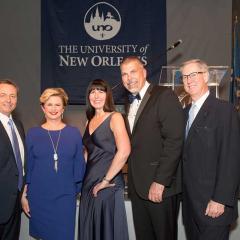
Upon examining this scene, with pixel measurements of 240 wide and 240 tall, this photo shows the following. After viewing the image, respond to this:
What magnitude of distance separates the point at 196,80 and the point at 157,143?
487 mm

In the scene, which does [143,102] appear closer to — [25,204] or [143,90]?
[143,90]

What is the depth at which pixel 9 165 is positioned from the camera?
248 cm

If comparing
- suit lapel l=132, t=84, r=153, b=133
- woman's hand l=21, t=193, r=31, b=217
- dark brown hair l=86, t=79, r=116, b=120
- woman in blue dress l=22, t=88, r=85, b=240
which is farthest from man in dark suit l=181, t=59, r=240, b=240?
woman's hand l=21, t=193, r=31, b=217

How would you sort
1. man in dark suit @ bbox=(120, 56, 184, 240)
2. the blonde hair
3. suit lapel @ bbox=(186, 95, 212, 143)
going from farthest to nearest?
1. the blonde hair
2. man in dark suit @ bbox=(120, 56, 184, 240)
3. suit lapel @ bbox=(186, 95, 212, 143)

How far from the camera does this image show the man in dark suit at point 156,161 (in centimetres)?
238

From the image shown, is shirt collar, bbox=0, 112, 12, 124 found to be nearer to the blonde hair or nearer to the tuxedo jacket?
the blonde hair

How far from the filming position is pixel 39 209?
2.58 metres

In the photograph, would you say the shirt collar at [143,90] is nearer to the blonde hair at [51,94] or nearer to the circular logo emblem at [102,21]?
the blonde hair at [51,94]

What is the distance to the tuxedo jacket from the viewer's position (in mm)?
2371

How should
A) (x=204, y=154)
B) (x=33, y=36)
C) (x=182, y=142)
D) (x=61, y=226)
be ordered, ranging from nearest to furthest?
(x=204, y=154) → (x=182, y=142) → (x=61, y=226) → (x=33, y=36)

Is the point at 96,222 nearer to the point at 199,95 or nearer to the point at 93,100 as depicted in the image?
the point at 93,100

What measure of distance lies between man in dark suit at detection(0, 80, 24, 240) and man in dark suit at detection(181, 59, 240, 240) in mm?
1151

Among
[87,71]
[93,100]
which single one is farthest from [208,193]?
[87,71]

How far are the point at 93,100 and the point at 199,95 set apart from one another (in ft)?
2.48
